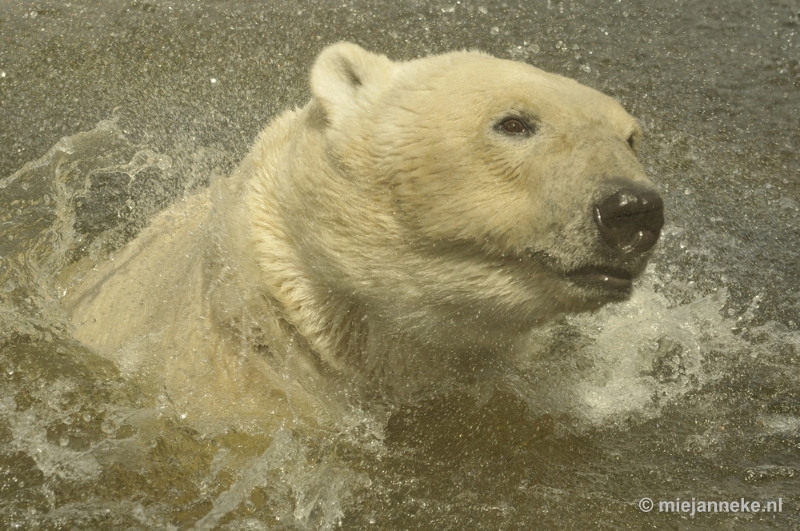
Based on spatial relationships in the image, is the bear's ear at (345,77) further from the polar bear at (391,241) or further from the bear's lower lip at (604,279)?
the bear's lower lip at (604,279)

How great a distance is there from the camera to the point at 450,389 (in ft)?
11.8

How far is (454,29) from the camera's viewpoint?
746 cm

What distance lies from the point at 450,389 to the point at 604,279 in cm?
102

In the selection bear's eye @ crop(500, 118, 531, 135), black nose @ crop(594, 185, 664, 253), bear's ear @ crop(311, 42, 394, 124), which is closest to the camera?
black nose @ crop(594, 185, 664, 253)

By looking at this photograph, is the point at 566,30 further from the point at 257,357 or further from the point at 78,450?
the point at 78,450

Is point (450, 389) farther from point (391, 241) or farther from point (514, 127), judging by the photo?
point (514, 127)

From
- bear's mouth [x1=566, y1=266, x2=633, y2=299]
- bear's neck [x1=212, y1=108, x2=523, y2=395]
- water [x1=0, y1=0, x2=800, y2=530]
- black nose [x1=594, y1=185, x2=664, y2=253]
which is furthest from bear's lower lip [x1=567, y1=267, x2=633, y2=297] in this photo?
water [x1=0, y1=0, x2=800, y2=530]

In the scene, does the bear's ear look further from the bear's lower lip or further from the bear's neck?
the bear's lower lip

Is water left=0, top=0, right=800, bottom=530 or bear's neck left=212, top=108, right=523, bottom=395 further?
water left=0, top=0, right=800, bottom=530

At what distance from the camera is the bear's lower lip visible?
286cm

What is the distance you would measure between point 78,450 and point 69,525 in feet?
1.26

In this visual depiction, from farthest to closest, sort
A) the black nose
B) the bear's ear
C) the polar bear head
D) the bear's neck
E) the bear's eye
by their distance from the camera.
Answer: the bear's ear
the bear's neck
the bear's eye
the polar bear head
the black nose

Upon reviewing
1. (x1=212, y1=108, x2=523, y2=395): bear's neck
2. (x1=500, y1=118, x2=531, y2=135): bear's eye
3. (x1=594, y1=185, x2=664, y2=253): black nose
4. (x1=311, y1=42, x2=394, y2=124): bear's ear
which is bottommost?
(x1=212, y1=108, x2=523, y2=395): bear's neck

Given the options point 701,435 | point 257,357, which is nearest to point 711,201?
point 701,435
